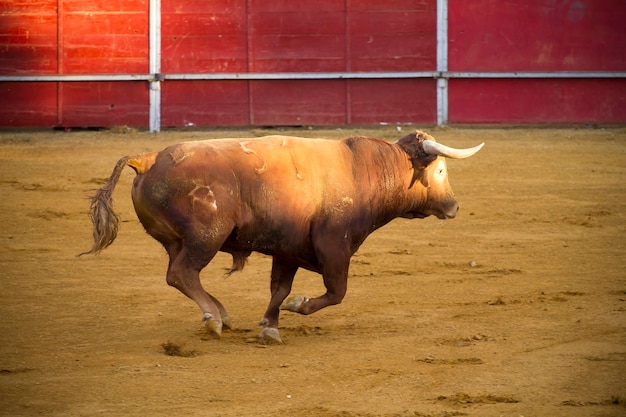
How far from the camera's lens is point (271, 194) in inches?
232

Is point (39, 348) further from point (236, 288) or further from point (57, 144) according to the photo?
point (57, 144)

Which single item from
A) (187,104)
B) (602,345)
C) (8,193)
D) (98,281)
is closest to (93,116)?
(187,104)

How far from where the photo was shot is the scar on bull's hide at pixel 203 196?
224 inches

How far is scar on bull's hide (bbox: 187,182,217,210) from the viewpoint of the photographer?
568 centimetres

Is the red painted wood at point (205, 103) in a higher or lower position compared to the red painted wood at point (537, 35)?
lower

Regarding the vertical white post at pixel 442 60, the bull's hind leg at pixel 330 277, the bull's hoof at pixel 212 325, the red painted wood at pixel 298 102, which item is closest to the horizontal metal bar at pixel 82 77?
the red painted wood at pixel 298 102

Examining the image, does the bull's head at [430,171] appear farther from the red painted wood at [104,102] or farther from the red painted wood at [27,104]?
the red painted wood at [27,104]

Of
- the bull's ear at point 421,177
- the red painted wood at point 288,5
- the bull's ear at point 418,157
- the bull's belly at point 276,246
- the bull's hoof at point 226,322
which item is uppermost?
the red painted wood at point 288,5

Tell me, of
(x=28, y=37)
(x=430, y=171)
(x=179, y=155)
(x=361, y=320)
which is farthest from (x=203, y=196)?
(x=28, y=37)

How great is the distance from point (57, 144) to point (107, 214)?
6995 millimetres

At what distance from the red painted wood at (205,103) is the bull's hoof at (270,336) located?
792 cm

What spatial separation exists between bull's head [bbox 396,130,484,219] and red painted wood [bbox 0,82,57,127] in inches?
314

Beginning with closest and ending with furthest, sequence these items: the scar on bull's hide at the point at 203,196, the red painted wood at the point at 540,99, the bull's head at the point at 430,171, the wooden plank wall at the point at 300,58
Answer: the scar on bull's hide at the point at 203,196 < the bull's head at the point at 430,171 < the wooden plank wall at the point at 300,58 < the red painted wood at the point at 540,99

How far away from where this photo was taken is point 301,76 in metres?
13.6
